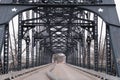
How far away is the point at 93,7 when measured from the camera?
2931 cm

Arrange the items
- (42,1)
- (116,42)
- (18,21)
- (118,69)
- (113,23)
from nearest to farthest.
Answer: (118,69) < (116,42) < (113,23) < (42,1) < (18,21)

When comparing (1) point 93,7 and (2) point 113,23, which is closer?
(2) point 113,23

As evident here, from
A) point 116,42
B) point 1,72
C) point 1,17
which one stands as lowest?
point 1,72

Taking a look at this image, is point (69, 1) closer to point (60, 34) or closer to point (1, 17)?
point (1, 17)

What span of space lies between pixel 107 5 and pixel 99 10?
710 mm

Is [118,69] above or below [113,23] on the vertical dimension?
below

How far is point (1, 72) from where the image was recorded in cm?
2812

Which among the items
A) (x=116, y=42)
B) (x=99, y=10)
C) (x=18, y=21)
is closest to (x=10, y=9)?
(x=99, y=10)

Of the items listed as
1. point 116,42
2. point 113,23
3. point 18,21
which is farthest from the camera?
point 18,21

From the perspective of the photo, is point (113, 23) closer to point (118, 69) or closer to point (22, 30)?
point (118, 69)

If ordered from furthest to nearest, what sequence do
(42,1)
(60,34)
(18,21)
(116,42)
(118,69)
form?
(60,34) < (18,21) < (42,1) < (116,42) < (118,69)

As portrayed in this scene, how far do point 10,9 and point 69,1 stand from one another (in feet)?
19.7

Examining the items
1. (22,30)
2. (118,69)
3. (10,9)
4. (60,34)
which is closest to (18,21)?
(22,30)

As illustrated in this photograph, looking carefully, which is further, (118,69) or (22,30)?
(22,30)
